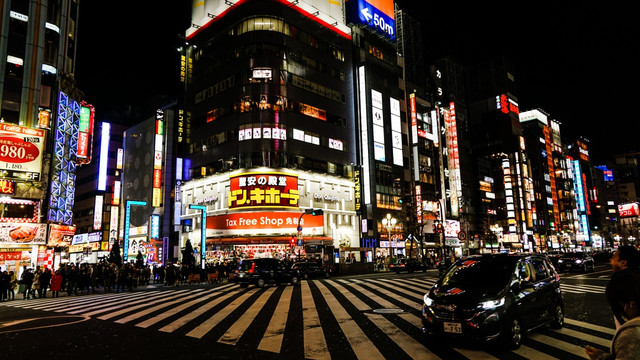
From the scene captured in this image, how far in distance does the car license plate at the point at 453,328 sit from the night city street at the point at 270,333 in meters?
0.36

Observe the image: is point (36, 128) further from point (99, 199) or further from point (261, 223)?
point (99, 199)

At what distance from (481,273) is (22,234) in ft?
114

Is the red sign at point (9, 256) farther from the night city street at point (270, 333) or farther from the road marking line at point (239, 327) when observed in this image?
the road marking line at point (239, 327)

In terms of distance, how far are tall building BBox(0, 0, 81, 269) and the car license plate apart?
34019 mm

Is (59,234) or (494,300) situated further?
(59,234)

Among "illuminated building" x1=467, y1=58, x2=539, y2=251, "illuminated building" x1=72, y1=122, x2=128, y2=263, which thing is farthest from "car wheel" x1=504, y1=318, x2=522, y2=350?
"illuminated building" x1=467, y1=58, x2=539, y2=251

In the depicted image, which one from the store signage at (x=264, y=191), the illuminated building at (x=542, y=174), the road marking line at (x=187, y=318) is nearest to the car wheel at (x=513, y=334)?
the road marking line at (x=187, y=318)

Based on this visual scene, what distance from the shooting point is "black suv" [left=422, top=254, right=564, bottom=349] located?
7252 millimetres

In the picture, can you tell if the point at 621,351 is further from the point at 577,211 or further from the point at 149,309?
the point at 577,211

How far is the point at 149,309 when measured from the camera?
46.8 feet

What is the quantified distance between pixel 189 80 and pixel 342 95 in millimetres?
22668

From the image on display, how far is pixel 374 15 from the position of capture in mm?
65062

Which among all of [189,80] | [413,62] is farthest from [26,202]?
[413,62]

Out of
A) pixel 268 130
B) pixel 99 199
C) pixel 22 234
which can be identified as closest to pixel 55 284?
pixel 22 234
